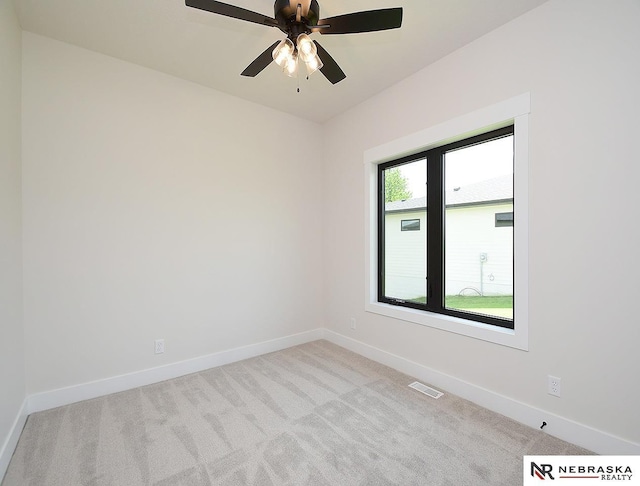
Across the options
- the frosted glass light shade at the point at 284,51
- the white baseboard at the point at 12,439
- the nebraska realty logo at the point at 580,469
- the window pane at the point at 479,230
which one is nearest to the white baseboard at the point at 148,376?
the white baseboard at the point at 12,439

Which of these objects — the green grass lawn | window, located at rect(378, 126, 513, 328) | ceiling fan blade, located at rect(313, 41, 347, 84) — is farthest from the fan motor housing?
the green grass lawn

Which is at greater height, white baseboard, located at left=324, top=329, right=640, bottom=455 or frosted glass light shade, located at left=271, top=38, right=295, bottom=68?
frosted glass light shade, located at left=271, top=38, right=295, bottom=68

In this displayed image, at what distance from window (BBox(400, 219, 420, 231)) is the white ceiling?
4.67 feet

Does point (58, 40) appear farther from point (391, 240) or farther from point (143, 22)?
point (391, 240)

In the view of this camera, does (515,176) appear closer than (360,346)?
Yes

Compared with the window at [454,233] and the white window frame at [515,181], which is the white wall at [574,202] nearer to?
the white window frame at [515,181]

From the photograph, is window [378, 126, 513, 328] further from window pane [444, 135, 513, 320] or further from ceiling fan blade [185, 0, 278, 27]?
ceiling fan blade [185, 0, 278, 27]

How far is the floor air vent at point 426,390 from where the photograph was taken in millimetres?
2391

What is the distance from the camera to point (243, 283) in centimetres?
324

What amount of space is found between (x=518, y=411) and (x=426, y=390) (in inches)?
26.1

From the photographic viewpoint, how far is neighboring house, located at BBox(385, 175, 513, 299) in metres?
2.30

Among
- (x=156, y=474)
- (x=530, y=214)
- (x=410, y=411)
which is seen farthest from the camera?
(x=410, y=411)

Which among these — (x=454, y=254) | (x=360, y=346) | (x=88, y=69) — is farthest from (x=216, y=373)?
(x=88, y=69)

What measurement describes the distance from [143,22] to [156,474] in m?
2.99
